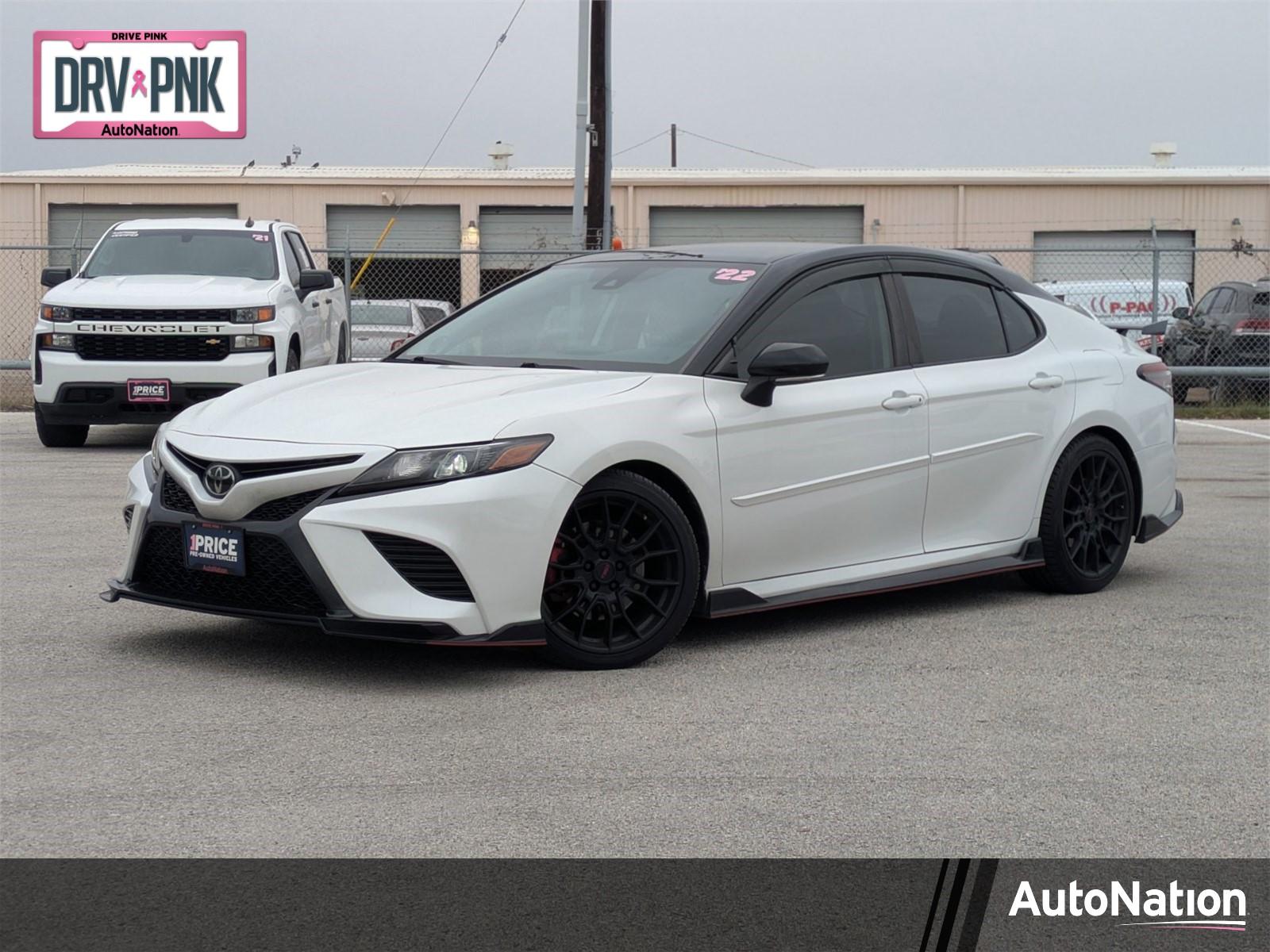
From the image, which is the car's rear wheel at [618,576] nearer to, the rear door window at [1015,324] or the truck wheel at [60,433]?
the rear door window at [1015,324]

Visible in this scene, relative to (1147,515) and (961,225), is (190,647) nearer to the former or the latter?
(1147,515)

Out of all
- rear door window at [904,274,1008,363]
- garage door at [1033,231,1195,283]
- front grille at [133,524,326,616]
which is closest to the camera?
front grille at [133,524,326,616]

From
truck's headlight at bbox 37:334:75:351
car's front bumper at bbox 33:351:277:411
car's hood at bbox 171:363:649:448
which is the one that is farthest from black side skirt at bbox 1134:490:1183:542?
truck's headlight at bbox 37:334:75:351

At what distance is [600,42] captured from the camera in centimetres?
2470

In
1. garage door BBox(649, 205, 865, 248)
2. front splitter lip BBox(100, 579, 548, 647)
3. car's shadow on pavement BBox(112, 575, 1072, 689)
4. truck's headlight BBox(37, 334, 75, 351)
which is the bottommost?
car's shadow on pavement BBox(112, 575, 1072, 689)

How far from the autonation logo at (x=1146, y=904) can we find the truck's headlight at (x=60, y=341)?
1161 centimetres

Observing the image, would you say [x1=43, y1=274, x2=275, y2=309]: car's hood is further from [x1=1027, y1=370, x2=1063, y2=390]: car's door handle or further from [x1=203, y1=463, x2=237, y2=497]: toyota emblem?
[x1=203, y1=463, x2=237, y2=497]: toyota emblem

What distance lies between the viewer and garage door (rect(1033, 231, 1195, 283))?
1454 inches

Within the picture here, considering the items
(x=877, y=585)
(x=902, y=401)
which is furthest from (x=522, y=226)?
(x=877, y=585)

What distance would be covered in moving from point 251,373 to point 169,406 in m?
0.72

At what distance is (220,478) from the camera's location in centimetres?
584

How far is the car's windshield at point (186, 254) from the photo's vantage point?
14836mm

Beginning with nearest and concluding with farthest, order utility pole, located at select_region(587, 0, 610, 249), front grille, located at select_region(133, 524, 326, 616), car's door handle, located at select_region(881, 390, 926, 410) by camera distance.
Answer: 1. front grille, located at select_region(133, 524, 326, 616)
2. car's door handle, located at select_region(881, 390, 926, 410)
3. utility pole, located at select_region(587, 0, 610, 249)

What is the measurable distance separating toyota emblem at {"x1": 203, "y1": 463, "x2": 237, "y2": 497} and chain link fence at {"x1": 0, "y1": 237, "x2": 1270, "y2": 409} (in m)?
4.43
